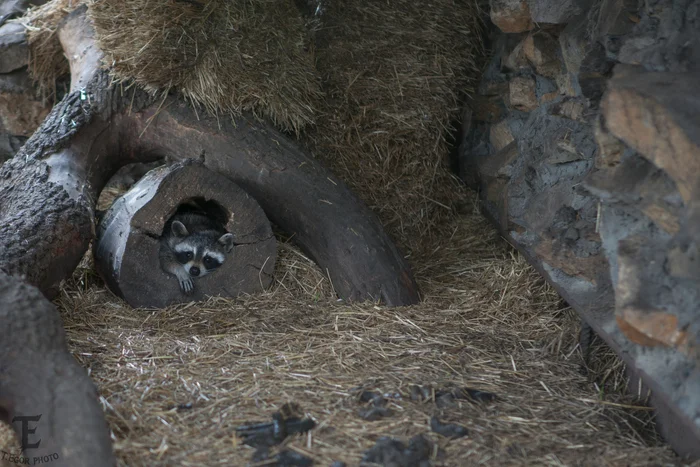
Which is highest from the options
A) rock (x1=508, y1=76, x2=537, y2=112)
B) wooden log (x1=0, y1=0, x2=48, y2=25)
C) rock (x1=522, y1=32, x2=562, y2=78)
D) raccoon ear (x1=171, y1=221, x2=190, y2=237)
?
wooden log (x1=0, y1=0, x2=48, y2=25)

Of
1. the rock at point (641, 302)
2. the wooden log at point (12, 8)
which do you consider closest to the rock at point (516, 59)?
the rock at point (641, 302)

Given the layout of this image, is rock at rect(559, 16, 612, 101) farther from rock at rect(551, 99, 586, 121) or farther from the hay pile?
the hay pile

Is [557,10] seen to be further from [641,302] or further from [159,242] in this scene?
[159,242]

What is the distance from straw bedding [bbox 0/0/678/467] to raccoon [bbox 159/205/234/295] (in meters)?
0.35

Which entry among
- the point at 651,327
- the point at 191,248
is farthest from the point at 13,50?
the point at 651,327

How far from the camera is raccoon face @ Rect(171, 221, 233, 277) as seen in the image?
5.18 metres

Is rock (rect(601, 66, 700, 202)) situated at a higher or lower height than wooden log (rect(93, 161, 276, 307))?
higher

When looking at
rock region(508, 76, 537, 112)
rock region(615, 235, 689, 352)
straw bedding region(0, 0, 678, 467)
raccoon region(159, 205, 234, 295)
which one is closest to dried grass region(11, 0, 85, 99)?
straw bedding region(0, 0, 678, 467)

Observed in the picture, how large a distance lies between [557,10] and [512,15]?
54 centimetres

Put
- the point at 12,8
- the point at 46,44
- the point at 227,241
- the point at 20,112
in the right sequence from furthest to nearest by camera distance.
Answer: the point at 12,8
the point at 20,112
the point at 46,44
the point at 227,241

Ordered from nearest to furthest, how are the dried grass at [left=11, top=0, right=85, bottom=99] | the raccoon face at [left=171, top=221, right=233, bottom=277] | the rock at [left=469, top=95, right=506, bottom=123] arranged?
the raccoon face at [left=171, top=221, right=233, bottom=277] < the rock at [left=469, top=95, right=506, bottom=123] < the dried grass at [left=11, top=0, right=85, bottom=99]

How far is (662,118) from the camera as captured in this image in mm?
2654

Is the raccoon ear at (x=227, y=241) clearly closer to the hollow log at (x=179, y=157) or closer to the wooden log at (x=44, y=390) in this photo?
the hollow log at (x=179, y=157)

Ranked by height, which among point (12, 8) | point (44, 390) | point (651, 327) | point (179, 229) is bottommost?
point (179, 229)
